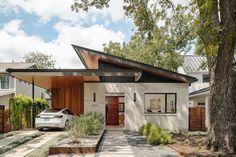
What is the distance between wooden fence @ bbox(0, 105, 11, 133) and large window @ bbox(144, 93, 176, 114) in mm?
8469

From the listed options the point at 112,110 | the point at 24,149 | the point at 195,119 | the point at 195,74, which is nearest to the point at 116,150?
the point at 24,149

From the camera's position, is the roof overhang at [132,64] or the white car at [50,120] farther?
the roof overhang at [132,64]

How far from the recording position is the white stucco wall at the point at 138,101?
70.7 ft

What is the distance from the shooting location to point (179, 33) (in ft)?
87.7

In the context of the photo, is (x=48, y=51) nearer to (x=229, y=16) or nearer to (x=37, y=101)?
(x=37, y=101)

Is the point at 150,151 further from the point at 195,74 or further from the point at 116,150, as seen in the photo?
the point at 195,74

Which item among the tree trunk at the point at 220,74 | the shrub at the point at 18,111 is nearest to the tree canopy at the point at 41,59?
the shrub at the point at 18,111

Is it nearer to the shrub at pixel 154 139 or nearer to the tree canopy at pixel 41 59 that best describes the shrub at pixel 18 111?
the shrub at pixel 154 139

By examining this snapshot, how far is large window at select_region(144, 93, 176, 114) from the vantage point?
22.0 metres

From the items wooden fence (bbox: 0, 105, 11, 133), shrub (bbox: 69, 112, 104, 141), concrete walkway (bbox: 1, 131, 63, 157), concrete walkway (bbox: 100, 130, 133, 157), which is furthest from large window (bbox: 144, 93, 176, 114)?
concrete walkway (bbox: 1, 131, 63, 157)

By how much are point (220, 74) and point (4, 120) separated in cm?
1206

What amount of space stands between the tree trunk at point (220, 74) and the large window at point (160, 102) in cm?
936

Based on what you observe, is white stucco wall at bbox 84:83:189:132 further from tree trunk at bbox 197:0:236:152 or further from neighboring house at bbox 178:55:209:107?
neighboring house at bbox 178:55:209:107

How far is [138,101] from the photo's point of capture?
70.9 feet
